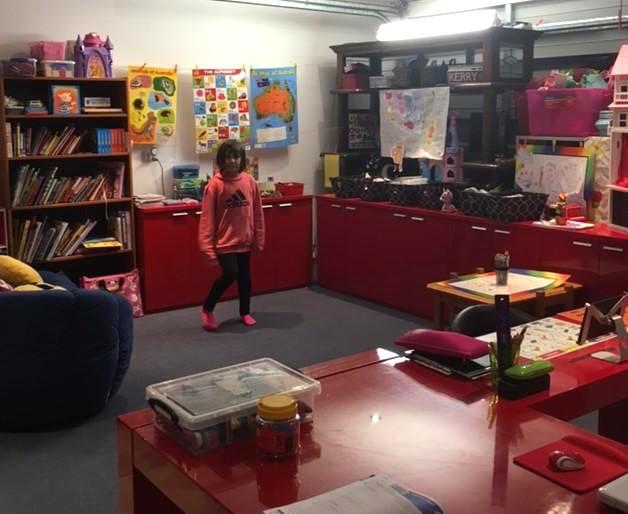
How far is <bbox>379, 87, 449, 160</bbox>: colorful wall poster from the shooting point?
5.92 metres

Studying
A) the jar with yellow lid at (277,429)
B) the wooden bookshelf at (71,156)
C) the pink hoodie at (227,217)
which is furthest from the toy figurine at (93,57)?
the jar with yellow lid at (277,429)

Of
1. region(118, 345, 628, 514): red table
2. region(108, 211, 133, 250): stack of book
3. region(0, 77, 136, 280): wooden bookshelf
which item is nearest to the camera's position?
region(118, 345, 628, 514): red table

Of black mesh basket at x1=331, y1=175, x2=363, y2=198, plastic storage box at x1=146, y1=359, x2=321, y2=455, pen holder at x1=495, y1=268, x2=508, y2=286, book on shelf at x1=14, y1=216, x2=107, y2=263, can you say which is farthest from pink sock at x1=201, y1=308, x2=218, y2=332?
plastic storage box at x1=146, y1=359, x2=321, y2=455

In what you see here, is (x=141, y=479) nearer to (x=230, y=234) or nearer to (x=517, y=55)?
(x=230, y=234)

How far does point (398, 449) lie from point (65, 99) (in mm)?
4374

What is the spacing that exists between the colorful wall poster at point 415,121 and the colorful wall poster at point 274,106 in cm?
83

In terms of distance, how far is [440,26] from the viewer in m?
5.89

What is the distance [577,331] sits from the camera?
2840 millimetres

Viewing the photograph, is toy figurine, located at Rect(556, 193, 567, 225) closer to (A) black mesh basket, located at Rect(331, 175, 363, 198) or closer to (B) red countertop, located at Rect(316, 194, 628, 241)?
(B) red countertop, located at Rect(316, 194, 628, 241)

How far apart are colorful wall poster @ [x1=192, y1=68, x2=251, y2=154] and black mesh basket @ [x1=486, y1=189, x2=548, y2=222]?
8.11 ft

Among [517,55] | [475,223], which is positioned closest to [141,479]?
[475,223]

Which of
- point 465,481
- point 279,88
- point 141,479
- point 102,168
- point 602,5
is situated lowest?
point 141,479

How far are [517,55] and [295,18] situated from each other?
213 cm

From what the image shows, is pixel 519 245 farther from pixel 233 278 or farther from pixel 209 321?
pixel 209 321
